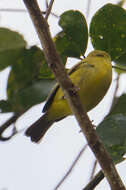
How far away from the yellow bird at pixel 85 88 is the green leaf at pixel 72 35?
49cm

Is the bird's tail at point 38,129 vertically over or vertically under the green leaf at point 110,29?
under

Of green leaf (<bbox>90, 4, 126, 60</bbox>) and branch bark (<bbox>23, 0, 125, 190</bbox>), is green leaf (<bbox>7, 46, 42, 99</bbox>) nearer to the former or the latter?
green leaf (<bbox>90, 4, 126, 60</bbox>)

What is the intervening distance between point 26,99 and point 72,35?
1.43ft

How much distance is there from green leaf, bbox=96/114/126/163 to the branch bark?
245mm

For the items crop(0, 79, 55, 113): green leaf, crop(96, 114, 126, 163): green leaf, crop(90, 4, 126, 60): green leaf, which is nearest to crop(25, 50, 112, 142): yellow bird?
crop(90, 4, 126, 60): green leaf

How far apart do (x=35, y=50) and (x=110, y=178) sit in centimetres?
85

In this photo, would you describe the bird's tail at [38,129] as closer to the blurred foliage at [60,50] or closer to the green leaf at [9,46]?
the blurred foliage at [60,50]

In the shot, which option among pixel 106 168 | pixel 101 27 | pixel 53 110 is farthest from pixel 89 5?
pixel 106 168

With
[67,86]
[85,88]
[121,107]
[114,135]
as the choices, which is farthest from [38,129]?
[67,86]

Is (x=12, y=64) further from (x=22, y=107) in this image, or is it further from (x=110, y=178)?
(x=110, y=178)

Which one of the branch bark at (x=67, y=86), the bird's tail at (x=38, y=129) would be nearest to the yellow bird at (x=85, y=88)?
the bird's tail at (x=38, y=129)

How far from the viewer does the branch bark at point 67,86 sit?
145 centimetres

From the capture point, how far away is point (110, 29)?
1998mm

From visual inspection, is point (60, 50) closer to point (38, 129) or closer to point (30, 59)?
point (30, 59)
